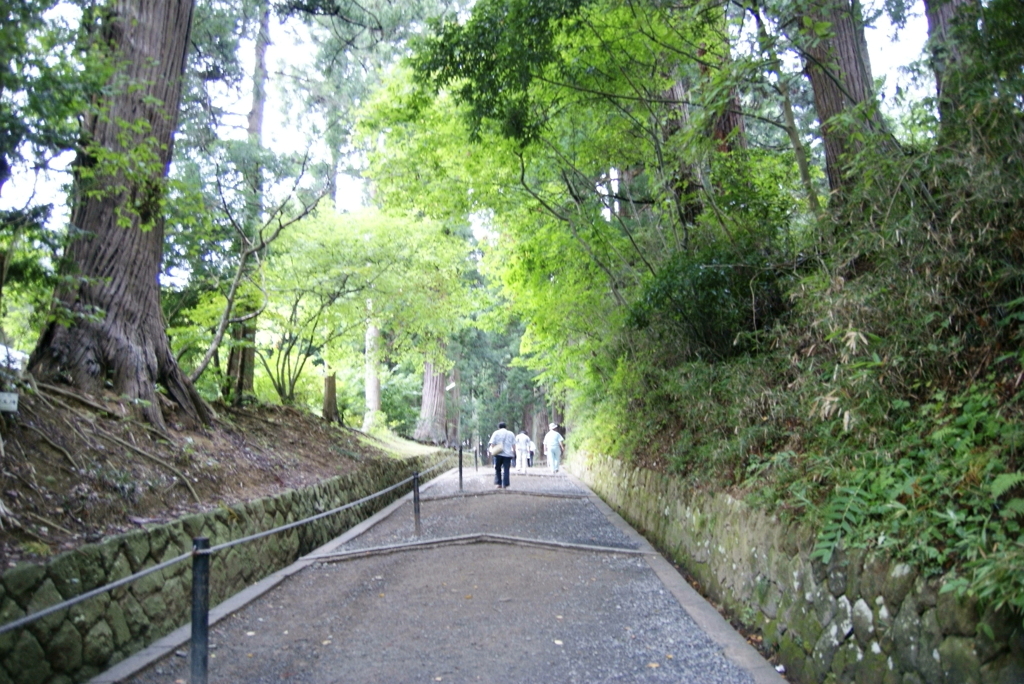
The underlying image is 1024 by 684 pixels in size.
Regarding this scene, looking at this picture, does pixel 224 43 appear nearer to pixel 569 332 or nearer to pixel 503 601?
pixel 569 332

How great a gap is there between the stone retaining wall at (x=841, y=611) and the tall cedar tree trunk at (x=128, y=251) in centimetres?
557

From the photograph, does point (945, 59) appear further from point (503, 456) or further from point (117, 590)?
point (503, 456)

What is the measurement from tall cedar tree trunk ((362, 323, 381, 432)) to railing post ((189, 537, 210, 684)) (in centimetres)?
1350

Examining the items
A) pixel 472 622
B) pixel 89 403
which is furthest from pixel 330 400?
pixel 472 622

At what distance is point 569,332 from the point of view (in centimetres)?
1394

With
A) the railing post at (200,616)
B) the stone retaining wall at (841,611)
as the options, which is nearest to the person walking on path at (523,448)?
the stone retaining wall at (841,611)

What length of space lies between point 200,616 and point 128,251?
5.16 meters

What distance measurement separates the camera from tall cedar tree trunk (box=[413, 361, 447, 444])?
26.8 meters

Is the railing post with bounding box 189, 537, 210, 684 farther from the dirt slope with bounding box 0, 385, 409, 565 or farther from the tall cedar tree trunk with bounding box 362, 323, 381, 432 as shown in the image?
the tall cedar tree trunk with bounding box 362, 323, 381, 432

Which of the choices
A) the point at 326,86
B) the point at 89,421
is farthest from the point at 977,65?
the point at 326,86

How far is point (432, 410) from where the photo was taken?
27125mm

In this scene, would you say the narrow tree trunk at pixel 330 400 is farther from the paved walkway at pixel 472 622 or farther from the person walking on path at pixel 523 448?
the person walking on path at pixel 523 448

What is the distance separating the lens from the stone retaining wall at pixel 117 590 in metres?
3.65

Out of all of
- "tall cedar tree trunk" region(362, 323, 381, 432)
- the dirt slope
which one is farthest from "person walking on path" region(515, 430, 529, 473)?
the dirt slope
